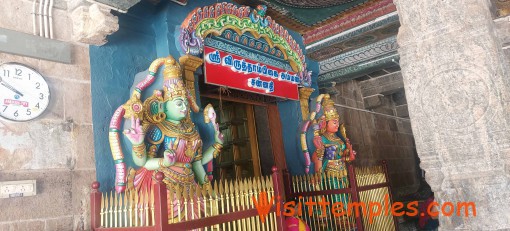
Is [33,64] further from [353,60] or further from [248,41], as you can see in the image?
A: [353,60]

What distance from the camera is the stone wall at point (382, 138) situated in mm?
7852

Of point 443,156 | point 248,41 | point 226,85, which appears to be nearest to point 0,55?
point 226,85

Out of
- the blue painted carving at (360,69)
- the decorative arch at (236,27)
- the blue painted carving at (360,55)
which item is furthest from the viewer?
the blue painted carving at (360,69)

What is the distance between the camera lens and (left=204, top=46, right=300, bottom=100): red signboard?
4.07 meters

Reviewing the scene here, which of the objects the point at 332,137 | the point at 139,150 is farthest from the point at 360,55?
the point at 139,150

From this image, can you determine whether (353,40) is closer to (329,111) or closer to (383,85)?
(329,111)

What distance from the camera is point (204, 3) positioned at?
14.2 ft

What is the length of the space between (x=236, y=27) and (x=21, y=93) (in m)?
2.58

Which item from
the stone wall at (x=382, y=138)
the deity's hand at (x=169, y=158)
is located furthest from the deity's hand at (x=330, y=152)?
the deity's hand at (x=169, y=158)

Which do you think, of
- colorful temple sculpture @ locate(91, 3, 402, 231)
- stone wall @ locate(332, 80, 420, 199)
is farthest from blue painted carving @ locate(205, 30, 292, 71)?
stone wall @ locate(332, 80, 420, 199)

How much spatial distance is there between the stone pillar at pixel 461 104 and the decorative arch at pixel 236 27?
2182mm

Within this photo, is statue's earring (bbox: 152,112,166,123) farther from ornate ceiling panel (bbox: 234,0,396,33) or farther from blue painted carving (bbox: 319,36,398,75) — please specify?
blue painted carving (bbox: 319,36,398,75)

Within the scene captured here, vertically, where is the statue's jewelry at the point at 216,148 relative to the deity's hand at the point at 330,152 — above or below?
above

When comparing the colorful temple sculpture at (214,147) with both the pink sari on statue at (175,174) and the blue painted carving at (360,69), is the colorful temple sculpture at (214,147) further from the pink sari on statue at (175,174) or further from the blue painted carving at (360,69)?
the blue painted carving at (360,69)
